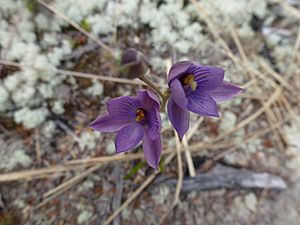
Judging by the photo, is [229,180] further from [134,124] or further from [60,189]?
[60,189]

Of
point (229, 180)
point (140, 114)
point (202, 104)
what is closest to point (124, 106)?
point (140, 114)

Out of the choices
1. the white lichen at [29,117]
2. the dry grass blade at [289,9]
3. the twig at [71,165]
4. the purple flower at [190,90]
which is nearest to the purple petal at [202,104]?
the purple flower at [190,90]

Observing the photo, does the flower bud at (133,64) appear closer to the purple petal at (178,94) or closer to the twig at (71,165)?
the purple petal at (178,94)

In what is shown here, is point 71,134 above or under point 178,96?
under

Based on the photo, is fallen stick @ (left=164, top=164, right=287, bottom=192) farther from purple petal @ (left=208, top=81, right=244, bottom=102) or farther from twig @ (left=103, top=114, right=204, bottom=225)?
purple petal @ (left=208, top=81, right=244, bottom=102)

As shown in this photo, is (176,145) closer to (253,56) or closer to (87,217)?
(87,217)

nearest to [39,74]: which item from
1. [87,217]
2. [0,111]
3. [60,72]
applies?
[60,72]

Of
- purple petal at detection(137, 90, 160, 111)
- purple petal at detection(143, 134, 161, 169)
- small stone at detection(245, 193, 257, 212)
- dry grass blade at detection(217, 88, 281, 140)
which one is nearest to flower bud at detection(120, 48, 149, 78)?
purple petal at detection(137, 90, 160, 111)
